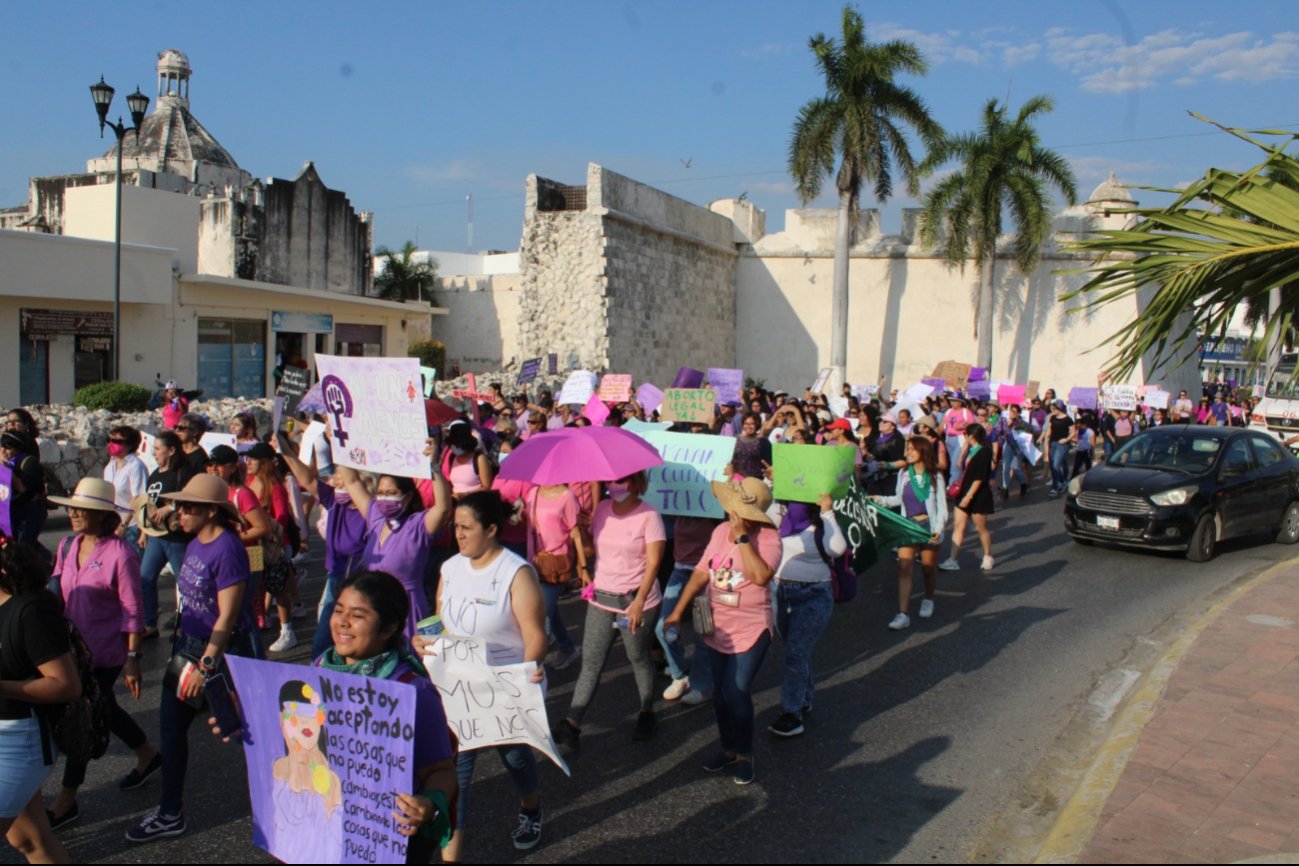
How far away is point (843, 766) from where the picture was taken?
227 inches

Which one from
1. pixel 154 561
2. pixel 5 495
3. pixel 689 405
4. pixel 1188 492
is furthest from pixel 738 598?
pixel 1188 492

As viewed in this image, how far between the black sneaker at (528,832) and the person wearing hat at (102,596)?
193cm

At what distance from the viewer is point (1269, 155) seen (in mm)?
3199

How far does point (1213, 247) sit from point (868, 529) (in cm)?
444

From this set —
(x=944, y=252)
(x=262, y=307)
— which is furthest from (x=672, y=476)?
(x=944, y=252)

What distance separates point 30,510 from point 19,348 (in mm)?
16702

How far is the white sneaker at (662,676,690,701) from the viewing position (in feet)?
22.4

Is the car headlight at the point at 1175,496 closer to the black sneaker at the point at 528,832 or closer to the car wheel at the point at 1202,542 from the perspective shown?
the car wheel at the point at 1202,542

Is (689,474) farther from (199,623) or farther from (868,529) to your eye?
(199,623)

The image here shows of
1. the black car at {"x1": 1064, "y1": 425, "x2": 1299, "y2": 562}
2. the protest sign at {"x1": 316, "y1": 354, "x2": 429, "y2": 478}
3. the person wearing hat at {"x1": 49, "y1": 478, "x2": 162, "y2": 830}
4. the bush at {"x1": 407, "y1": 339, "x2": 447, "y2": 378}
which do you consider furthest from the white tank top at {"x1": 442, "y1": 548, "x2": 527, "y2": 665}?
the bush at {"x1": 407, "y1": 339, "x2": 447, "y2": 378}

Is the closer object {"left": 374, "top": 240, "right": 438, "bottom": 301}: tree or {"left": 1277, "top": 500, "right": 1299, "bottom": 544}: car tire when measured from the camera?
{"left": 1277, "top": 500, "right": 1299, "bottom": 544}: car tire

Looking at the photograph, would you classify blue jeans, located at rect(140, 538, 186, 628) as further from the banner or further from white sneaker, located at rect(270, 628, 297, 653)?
the banner

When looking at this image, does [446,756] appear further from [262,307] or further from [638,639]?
[262,307]

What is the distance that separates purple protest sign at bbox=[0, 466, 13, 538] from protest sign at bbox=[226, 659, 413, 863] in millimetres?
5306
